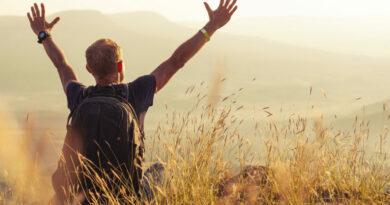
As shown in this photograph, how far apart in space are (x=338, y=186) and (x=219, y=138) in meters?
1.31

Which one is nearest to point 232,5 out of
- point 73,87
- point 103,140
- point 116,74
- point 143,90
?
point 143,90

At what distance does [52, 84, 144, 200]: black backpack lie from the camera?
253 centimetres

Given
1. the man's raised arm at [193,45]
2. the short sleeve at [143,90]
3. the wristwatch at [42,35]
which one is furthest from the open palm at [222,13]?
the wristwatch at [42,35]

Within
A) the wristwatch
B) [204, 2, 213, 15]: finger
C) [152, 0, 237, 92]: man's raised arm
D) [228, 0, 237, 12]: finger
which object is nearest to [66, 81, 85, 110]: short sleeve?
[152, 0, 237, 92]: man's raised arm

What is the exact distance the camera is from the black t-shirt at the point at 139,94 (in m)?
2.78

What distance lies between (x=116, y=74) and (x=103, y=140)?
0.42 meters

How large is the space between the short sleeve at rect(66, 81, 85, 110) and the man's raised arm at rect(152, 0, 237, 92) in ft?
1.64

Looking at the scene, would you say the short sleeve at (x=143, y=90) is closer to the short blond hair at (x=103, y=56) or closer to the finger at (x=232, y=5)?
the short blond hair at (x=103, y=56)

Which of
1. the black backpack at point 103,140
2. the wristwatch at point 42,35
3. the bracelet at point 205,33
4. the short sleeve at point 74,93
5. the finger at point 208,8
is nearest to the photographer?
the black backpack at point 103,140

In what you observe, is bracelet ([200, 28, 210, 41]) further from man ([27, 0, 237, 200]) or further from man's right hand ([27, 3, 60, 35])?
man's right hand ([27, 3, 60, 35])

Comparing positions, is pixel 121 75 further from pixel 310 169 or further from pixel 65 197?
pixel 310 169

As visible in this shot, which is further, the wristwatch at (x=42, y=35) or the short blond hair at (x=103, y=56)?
the wristwatch at (x=42, y=35)

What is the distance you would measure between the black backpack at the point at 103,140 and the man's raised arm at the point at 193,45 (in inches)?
14.6

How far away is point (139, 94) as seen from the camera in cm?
279
